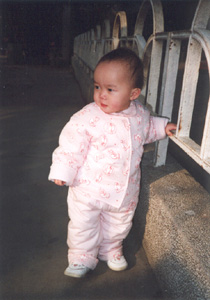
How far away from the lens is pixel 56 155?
1.74 m

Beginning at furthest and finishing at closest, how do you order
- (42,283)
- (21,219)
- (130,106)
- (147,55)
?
(147,55), (21,219), (130,106), (42,283)

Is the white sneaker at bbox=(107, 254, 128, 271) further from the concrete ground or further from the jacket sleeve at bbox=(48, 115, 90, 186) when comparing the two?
the jacket sleeve at bbox=(48, 115, 90, 186)

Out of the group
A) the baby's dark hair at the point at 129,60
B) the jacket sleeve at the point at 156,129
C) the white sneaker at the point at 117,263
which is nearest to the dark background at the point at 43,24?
the jacket sleeve at the point at 156,129

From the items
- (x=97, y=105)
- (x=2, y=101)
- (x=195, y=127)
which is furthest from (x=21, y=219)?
(x=2, y=101)

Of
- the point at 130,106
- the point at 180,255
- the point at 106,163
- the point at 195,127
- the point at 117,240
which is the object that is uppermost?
the point at 130,106

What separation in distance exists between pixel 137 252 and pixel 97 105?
3.02 ft

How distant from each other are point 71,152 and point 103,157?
0.17 m

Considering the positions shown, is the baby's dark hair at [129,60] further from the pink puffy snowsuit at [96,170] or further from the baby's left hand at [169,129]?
the baby's left hand at [169,129]

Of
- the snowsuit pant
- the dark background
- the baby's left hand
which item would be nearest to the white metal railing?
A: the baby's left hand

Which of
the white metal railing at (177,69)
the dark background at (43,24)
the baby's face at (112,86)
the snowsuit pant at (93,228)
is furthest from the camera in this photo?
the dark background at (43,24)

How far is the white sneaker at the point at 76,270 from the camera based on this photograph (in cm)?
175

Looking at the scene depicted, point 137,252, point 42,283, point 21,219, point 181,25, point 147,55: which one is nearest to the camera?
point 42,283

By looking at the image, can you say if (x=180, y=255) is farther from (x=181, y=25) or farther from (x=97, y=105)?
(x=181, y=25)

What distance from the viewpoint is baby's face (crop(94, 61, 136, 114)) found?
167 cm
